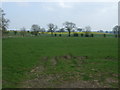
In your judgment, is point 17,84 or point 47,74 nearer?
point 17,84

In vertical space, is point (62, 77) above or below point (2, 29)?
below

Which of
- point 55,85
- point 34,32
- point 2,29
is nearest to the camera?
point 55,85

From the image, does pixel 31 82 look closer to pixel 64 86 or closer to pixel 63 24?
pixel 64 86

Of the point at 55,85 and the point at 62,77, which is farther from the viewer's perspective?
the point at 62,77

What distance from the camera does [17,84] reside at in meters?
6.51

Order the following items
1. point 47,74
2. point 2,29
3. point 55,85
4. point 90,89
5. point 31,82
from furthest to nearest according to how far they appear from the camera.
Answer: point 2,29, point 47,74, point 31,82, point 55,85, point 90,89

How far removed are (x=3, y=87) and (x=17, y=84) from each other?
0.57 m

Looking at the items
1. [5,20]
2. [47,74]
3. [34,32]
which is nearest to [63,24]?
[34,32]

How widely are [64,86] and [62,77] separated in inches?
48.8

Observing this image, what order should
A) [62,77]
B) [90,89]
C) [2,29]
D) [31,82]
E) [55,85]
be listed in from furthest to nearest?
1. [2,29]
2. [62,77]
3. [31,82]
4. [55,85]
5. [90,89]

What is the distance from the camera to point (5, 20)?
168 feet

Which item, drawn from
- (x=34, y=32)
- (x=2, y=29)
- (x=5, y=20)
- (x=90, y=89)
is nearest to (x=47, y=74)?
(x=90, y=89)

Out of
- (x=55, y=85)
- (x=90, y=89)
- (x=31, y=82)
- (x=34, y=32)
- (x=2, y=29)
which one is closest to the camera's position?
(x=90, y=89)

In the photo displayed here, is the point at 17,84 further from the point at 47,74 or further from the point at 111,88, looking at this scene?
the point at 111,88
